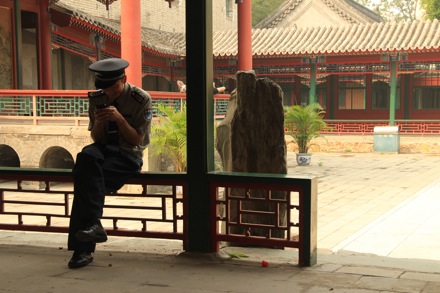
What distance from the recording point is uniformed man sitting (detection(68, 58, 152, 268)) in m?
3.75

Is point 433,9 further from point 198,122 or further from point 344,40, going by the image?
point 198,122

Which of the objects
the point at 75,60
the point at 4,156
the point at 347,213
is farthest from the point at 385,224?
the point at 75,60

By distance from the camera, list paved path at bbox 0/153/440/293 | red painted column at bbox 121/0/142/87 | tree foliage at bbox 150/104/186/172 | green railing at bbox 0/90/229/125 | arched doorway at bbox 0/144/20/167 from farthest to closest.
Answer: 1. arched doorway at bbox 0/144/20/167
2. red painted column at bbox 121/0/142/87
3. green railing at bbox 0/90/229/125
4. tree foliage at bbox 150/104/186/172
5. paved path at bbox 0/153/440/293

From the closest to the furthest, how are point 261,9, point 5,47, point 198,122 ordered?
point 198,122 < point 5,47 < point 261,9

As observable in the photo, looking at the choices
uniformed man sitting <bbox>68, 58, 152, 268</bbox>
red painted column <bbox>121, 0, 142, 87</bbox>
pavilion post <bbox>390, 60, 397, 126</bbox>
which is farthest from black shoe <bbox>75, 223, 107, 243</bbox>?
pavilion post <bbox>390, 60, 397, 126</bbox>

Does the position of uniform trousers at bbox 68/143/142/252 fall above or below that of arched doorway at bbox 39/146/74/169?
above

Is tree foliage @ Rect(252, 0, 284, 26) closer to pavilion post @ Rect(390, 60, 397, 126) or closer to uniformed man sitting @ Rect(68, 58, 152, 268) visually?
pavilion post @ Rect(390, 60, 397, 126)

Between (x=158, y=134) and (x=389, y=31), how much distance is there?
12.3 metres

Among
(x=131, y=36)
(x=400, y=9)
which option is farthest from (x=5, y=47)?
(x=400, y=9)

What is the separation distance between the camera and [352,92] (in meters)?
21.7

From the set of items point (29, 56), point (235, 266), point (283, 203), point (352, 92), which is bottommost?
point (235, 266)

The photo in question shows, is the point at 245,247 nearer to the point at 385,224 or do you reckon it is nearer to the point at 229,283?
the point at 229,283

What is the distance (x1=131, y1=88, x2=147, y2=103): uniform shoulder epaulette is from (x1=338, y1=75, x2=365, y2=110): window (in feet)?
59.7

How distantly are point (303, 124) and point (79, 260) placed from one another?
39.8ft
